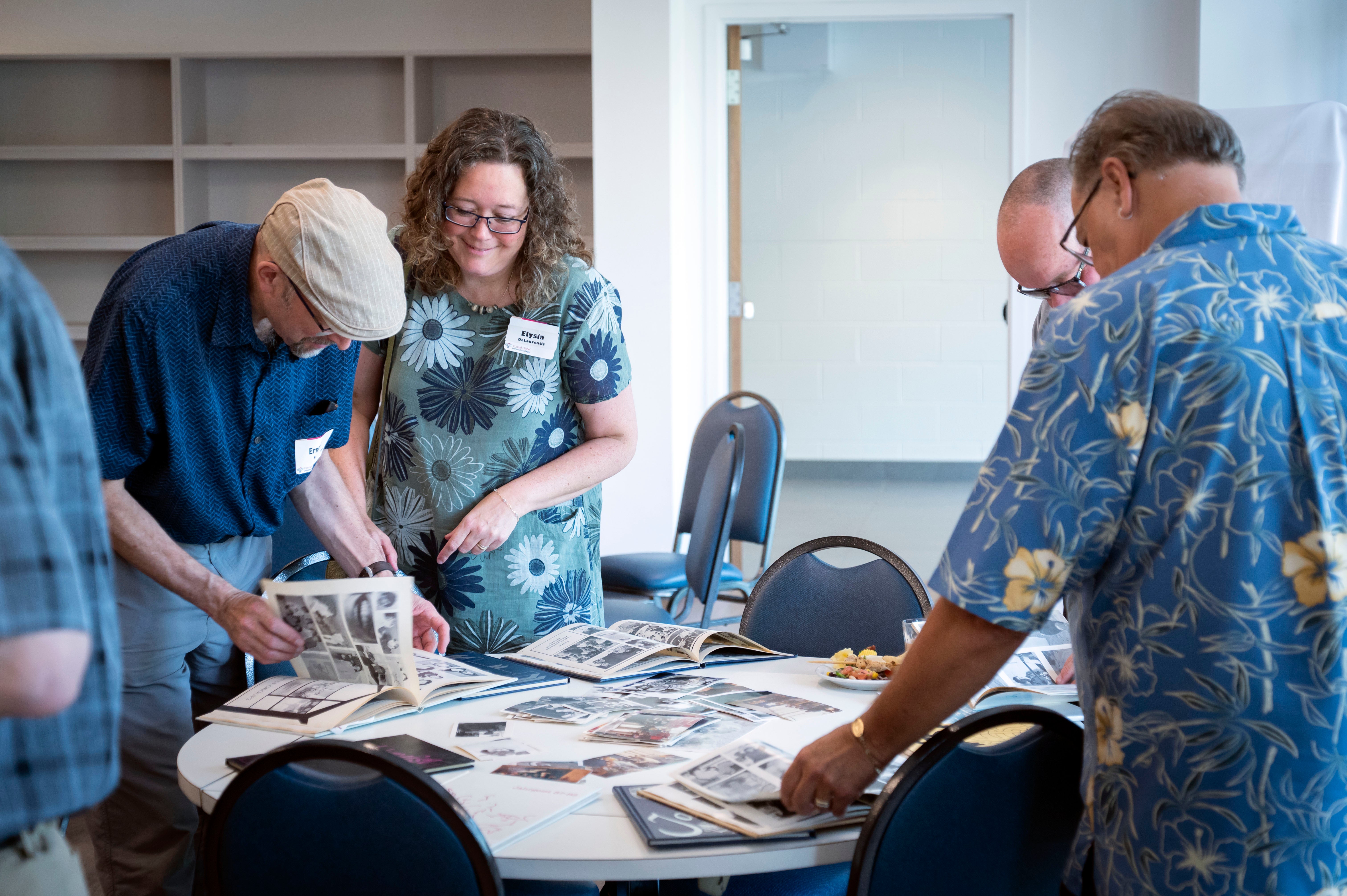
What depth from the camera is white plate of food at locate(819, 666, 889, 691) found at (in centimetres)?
180

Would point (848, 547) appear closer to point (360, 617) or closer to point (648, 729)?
point (648, 729)

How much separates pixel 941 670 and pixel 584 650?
954 mm

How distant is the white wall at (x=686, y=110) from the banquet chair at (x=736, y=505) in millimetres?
615

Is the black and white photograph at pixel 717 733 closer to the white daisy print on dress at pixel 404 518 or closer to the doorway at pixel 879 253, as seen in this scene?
the white daisy print on dress at pixel 404 518

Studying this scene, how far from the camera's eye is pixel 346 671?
1684 mm

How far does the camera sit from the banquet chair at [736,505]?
3.52 m

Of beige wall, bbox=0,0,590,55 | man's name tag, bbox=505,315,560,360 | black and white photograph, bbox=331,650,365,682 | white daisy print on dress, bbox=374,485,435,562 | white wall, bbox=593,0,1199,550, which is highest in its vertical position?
beige wall, bbox=0,0,590,55

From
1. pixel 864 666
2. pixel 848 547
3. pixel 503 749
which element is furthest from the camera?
pixel 848 547

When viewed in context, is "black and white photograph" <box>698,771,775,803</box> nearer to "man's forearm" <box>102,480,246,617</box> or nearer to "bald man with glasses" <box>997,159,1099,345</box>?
"man's forearm" <box>102,480,246,617</box>

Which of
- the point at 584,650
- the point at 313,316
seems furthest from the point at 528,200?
the point at 584,650

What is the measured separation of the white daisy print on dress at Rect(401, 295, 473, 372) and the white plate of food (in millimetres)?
931

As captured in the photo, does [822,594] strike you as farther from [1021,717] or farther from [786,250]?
[786,250]

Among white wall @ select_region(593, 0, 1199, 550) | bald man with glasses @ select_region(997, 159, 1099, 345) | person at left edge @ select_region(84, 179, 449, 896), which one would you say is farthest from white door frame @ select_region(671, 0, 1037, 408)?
person at left edge @ select_region(84, 179, 449, 896)

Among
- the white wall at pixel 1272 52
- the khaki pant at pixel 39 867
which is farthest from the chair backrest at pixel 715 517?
the white wall at pixel 1272 52
